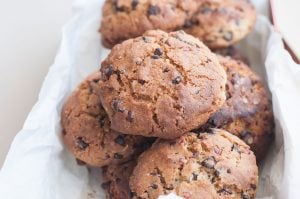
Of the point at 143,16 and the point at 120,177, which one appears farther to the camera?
the point at 143,16

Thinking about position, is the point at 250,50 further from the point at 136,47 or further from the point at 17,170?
the point at 17,170

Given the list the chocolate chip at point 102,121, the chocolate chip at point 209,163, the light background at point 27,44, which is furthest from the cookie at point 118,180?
the light background at point 27,44

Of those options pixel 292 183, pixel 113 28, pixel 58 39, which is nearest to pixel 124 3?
pixel 113 28

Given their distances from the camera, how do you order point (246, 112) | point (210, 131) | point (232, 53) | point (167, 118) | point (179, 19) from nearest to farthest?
1. point (167, 118)
2. point (210, 131)
3. point (246, 112)
4. point (179, 19)
5. point (232, 53)

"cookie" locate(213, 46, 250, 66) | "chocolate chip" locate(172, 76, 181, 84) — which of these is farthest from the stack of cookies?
"cookie" locate(213, 46, 250, 66)

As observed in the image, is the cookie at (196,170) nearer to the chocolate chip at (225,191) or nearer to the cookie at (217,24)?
the chocolate chip at (225,191)

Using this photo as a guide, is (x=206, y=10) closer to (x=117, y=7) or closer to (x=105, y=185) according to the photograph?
(x=117, y=7)

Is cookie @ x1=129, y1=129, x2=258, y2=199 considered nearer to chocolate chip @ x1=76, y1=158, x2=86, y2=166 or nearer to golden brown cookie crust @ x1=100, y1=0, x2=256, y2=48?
chocolate chip @ x1=76, y1=158, x2=86, y2=166

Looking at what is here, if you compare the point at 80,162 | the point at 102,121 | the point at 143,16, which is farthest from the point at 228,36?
the point at 80,162
